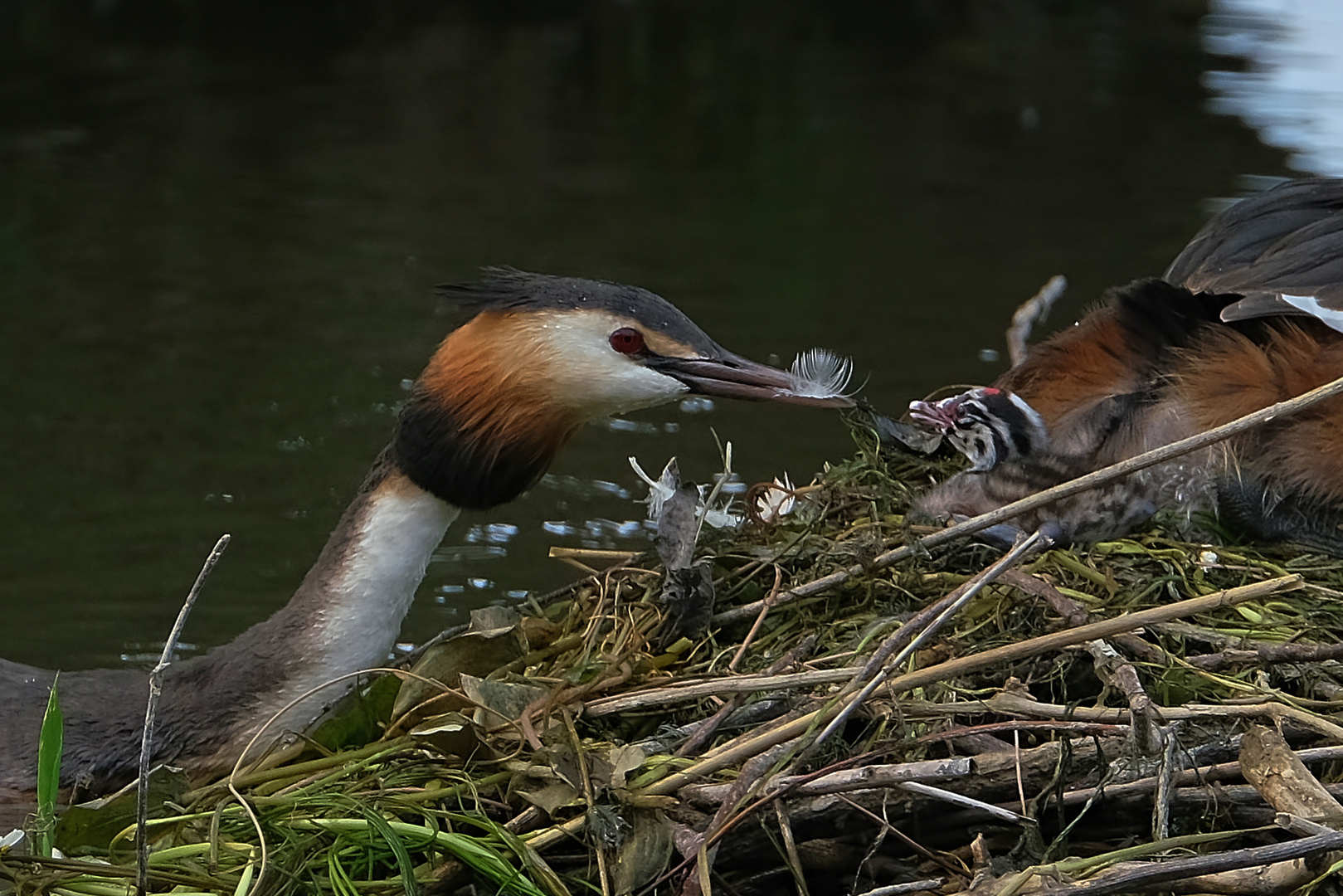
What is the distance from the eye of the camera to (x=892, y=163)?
34.5ft

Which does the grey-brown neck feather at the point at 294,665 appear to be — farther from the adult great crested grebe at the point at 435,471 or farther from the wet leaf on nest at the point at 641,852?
the wet leaf on nest at the point at 641,852

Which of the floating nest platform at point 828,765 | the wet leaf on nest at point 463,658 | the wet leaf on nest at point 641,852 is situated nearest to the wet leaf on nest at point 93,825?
the floating nest platform at point 828,765

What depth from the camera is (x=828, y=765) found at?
99.2 inches

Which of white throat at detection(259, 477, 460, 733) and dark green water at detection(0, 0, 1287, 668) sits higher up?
white throat at detection(259, 477, 460, 733)

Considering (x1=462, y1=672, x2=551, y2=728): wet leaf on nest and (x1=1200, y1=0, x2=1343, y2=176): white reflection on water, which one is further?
(x1=1200, y1=0, x2=1343, y2=176): white reflection on water

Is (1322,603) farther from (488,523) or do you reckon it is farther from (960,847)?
(488,523)

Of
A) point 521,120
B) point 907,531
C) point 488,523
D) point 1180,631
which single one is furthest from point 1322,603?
point 521,120

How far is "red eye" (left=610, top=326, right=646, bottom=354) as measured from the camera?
3.15m

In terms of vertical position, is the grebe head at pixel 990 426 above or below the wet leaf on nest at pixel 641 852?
above

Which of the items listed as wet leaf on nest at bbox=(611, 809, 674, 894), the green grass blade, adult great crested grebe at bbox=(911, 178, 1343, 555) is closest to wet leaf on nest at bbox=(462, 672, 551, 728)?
wet leaf on nest at bbox=(611, 809, 674, 894)

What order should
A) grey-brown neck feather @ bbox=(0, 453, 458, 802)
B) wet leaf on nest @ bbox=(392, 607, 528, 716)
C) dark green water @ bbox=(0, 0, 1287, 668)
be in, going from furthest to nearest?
dark green water @ bbox=(0, 0, 1287, 668)
grey-brown neck feather @ bbox=(0, 453, 458, 802)
wet leaf on nest @ bbox=(392, 607, 528, 716)

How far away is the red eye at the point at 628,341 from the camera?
315 centimetres

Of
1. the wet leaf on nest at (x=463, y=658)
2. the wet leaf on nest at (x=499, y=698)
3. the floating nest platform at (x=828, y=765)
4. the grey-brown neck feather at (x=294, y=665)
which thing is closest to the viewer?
the floating nest platform at (x=828, y=765)

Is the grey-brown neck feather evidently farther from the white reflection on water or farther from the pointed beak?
the white reflection on water
